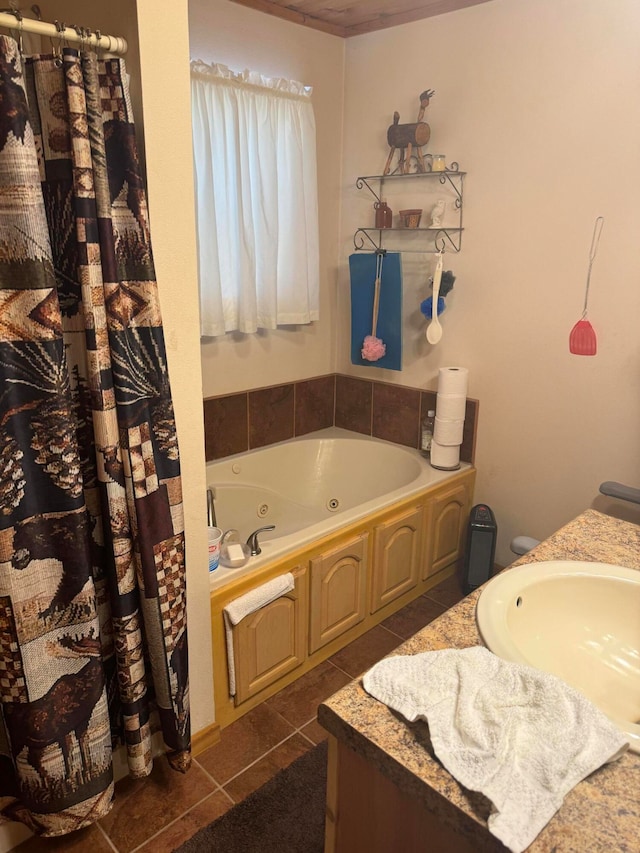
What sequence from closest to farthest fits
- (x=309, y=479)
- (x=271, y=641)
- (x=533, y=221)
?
(x=271, y=641)
(x=533, y=221)
(x=309, y=479)

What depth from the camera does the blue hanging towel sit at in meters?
2.88

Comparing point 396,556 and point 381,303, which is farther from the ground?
point 381,303

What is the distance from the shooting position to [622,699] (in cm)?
113

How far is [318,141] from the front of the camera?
9.77 feet

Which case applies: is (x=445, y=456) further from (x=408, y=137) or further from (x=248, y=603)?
(x=408, y=137)

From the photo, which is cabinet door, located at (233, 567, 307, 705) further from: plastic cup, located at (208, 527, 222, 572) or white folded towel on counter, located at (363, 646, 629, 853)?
white folded towel on counter, located at (363, 646, 629, 853)

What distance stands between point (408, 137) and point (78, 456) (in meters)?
2.15

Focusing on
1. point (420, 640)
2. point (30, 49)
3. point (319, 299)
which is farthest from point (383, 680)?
point (319, 299)

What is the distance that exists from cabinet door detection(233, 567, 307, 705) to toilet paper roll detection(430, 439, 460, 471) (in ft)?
3.18

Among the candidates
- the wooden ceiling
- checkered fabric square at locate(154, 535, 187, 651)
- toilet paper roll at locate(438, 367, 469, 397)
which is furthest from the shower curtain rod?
toilet paper roll at locate(438, 367, 469, 397)

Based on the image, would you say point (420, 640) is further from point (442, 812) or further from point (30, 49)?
point (30, 49)

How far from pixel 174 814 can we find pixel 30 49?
211cm

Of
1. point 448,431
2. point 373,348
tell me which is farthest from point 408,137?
point 448,431

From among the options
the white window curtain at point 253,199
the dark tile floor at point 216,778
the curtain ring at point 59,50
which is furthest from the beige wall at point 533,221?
the curtain ring at point 59,50
